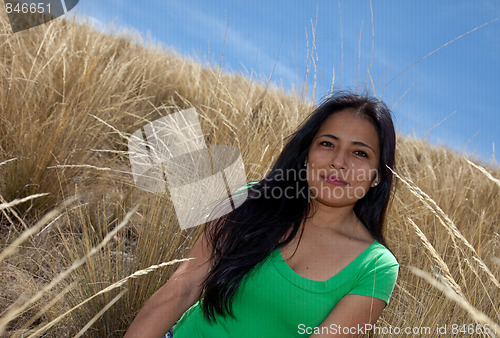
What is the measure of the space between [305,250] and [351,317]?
0.32 metres

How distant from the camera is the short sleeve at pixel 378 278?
1.57 meters

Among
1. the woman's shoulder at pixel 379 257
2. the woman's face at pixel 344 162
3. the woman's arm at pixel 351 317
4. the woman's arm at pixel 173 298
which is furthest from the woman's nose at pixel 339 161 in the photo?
the woman's arm at pixel 173 298

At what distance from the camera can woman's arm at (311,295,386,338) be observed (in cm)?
151

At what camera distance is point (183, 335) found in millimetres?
1824

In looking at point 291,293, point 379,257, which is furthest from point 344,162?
point 291,293

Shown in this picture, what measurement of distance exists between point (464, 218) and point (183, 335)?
2.28 metres

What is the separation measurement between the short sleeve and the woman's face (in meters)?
0.24

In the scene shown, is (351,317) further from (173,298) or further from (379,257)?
(173,298)

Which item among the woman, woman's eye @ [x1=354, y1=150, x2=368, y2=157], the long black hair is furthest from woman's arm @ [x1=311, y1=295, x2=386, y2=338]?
woman's eye @ [x1=354, y1=150, x2=368, y2=157]

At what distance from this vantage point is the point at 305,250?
1.78 m

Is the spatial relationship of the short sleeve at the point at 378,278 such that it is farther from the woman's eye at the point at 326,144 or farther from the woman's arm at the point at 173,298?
the woman's arm at the point at 173,298

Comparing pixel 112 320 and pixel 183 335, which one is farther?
pixel 112 320

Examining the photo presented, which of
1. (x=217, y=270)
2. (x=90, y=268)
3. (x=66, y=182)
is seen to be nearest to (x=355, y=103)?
(x=217, y=270)

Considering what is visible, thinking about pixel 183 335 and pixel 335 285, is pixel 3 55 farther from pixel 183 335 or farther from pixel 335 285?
pixel 335 285
